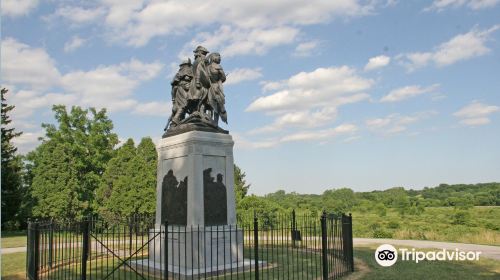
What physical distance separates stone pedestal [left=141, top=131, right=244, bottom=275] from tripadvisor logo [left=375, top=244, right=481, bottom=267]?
453 cm

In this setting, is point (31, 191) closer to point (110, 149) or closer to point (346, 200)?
point (110, 149)

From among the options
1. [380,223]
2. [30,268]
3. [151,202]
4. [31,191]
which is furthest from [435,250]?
[31,191]

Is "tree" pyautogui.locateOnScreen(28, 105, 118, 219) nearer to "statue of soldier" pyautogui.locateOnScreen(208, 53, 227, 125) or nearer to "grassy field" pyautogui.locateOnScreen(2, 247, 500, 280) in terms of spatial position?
"grassy field" pyautogui.locateOnScreen(2, 247, 500, 280)

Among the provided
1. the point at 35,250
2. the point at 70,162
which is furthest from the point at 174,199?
the point at 70,162

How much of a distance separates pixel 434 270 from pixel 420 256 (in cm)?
275

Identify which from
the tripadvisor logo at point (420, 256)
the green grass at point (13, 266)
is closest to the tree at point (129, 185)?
the green grass at point (13, 266)

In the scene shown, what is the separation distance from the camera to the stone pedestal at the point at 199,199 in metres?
10.9

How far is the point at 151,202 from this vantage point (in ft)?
87.8

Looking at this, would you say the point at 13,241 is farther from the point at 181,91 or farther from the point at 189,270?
the point at 189,270

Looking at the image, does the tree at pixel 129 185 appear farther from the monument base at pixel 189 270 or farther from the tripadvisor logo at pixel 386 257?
the tripadvisor logo at pixel 386 257

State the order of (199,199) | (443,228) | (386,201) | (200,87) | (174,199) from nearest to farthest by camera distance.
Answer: (199,199)
(174,199)
(200,87)
(443,228)
(386,201)

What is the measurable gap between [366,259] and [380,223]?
17568 millimetres

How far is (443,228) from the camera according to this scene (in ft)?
87.9

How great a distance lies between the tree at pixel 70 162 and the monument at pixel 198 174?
17.4m
